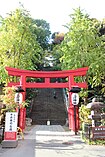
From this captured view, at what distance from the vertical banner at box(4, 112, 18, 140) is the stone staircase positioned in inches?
524

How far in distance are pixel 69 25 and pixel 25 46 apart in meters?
4.23

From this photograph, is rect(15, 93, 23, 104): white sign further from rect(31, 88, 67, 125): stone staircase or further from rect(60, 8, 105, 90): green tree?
rect(31, 88, 67, 125): stone staircase

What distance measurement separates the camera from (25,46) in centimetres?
2055

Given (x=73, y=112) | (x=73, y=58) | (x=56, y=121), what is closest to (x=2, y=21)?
(x=73, y=58)

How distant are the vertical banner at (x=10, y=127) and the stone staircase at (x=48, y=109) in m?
13.3

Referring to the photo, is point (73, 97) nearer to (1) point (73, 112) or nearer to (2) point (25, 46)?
(1) point (73, 112)

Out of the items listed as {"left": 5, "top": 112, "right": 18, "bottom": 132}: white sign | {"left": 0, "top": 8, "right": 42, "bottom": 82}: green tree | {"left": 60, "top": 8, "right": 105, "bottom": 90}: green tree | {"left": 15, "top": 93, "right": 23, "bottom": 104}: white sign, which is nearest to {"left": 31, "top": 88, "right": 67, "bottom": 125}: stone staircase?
{"left": 0, "top": 8, "right": 42, "bottom": 82}: green tree

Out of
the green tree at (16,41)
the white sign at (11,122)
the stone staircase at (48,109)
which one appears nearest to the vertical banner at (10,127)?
the white sign at (11,122)

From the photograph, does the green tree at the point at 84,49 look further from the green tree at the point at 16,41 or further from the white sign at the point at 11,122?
the white sign at the point at 11,122

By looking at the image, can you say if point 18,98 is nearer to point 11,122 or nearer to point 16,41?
point 11,122

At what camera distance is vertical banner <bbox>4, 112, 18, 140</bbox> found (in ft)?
35.9

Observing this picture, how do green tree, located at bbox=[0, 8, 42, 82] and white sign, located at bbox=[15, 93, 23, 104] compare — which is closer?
white sign, located at bbox=[15, 93, 23, 104]

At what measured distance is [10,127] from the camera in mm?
11062

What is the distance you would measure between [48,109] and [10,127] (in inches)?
665
